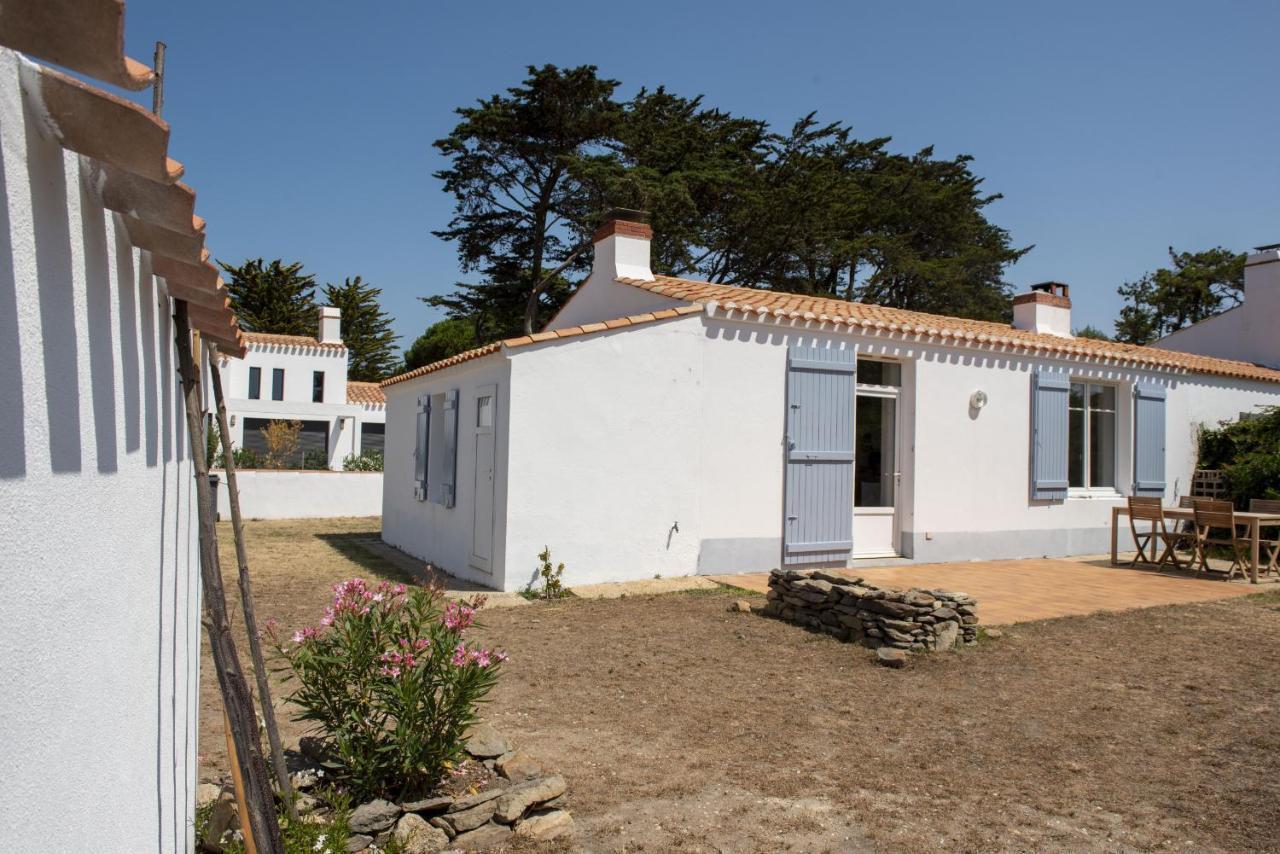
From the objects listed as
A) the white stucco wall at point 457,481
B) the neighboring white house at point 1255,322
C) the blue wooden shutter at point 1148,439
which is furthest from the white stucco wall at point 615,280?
the neighboring white house at point 1255,322

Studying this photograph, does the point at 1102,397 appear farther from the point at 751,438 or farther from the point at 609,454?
the point at 609,454

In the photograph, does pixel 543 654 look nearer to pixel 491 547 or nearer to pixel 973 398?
pixel 491 547

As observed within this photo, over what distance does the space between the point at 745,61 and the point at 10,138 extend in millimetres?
19144

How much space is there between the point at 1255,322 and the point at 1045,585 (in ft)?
39.2

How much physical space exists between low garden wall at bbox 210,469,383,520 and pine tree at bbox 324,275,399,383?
22127 mm

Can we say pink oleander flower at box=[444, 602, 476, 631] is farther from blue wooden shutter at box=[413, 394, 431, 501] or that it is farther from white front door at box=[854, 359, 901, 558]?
white front door at box=[854, 359, 901, 558]

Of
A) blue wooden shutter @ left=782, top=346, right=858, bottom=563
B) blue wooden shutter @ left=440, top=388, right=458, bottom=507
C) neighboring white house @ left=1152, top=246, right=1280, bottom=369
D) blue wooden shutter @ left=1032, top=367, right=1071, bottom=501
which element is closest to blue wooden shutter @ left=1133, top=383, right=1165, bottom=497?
blue wooden shutter @ left=1032, top=367, right=1071, bottom=501

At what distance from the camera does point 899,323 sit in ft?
38.2

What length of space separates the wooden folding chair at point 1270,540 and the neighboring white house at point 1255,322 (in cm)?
637

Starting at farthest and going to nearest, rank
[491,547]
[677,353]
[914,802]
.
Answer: [677,353], [491,547], [914,802]

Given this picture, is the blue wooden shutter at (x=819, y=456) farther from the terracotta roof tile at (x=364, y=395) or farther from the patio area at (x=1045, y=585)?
the terracotta roof tile at (x=364, y=395)

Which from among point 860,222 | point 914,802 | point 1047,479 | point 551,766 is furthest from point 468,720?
point 860,222

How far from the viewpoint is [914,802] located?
13.5ft

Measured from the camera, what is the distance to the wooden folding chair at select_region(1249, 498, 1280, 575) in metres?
11.5
